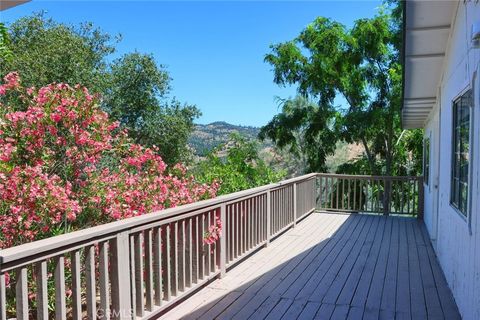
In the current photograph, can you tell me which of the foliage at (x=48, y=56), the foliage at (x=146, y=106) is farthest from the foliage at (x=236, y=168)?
the foliage at (x=146, y=106)

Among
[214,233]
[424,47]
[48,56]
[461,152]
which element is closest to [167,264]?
[214,233]

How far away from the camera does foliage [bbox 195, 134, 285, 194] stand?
697 cm

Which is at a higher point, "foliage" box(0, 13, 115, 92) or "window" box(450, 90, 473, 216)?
"foliage" box(0, 13, 115, 92)

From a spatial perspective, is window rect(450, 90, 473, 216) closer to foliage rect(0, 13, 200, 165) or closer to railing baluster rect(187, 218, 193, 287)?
railing baluster rect(187, 218, 193, 287)

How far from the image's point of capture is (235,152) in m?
8.27

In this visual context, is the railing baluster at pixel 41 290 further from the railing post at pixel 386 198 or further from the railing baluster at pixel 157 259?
the railing post at pixel 386 198

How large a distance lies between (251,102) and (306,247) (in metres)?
28.7

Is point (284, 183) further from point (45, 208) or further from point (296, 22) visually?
point (296, 22)

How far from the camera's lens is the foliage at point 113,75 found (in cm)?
1316

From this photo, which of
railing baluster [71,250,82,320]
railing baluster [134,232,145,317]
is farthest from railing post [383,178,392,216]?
railing baluster [71,250,82,320]

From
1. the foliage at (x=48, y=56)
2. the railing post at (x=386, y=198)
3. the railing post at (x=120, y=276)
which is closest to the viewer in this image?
the railing post at (x=120, y=276)

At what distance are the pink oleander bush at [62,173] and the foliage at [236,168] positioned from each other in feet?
7.66

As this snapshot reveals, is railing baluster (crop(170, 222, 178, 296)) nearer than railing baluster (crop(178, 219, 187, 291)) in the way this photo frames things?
Yes

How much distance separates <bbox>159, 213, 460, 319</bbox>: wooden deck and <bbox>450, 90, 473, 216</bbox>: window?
0.89 meters
